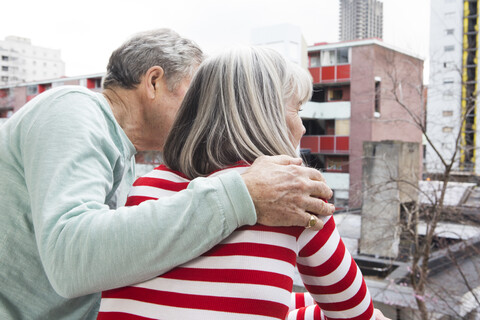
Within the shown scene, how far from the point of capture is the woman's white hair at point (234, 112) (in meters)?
0.82

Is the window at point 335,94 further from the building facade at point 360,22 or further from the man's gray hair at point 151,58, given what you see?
the man's gray hair at point 151,58

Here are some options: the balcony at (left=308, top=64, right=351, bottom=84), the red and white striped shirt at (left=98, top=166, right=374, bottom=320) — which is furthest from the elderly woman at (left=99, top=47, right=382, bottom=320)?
the balcony at (left=308, top=64, right=351, bottom=84)

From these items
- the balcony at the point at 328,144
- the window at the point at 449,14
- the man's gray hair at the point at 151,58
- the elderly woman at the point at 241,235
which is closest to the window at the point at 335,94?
the balcony at the point at 328,144

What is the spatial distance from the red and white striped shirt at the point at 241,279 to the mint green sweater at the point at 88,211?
0.04m

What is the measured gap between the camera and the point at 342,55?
1898 cm

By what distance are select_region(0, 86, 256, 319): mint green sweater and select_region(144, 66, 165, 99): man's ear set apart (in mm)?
395

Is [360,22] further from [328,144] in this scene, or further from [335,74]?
[328,144]

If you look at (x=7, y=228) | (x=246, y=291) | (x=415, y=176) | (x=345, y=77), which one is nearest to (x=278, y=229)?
(x=246, y=291)

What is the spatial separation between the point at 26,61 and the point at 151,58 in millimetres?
55016

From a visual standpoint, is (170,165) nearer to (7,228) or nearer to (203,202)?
(203,202)

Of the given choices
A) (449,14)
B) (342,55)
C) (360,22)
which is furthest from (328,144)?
(449,14)

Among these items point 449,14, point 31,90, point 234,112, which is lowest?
point 234,112

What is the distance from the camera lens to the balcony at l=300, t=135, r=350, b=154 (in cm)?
1934

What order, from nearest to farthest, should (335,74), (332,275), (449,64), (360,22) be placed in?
(332,275)
(449,64)
(335,74)
(360,22)
